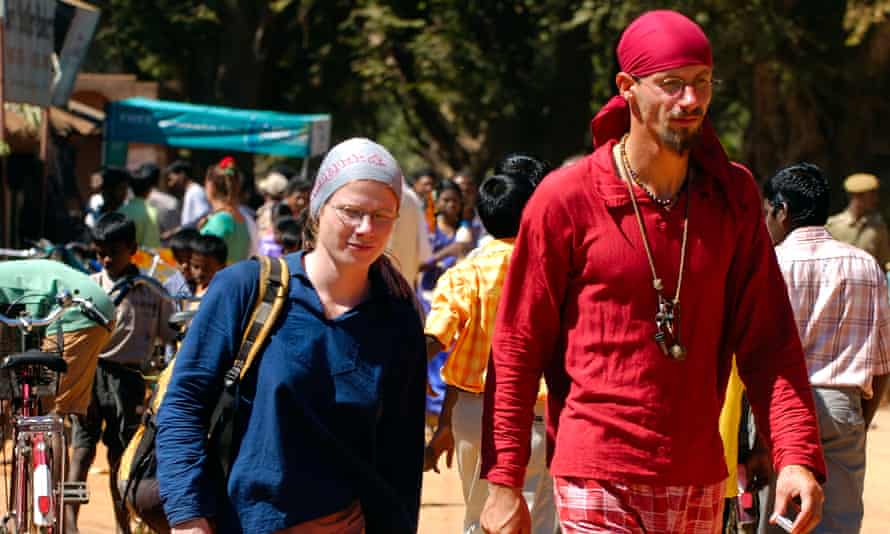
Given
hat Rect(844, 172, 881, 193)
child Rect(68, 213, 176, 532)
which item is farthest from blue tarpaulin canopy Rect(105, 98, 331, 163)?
child Rect(68, 213, 176, 532)

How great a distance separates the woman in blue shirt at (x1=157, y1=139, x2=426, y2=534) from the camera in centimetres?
381

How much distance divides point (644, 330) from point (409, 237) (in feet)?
27.6

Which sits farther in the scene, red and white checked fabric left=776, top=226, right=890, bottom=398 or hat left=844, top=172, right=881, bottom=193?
hat left=844, top=172, right=881, bottom=193

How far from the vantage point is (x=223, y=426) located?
3.86 meters

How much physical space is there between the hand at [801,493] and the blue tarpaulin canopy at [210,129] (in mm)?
15628

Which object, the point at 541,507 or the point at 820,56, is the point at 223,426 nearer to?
the point at 541,507

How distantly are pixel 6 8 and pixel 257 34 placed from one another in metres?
18.6

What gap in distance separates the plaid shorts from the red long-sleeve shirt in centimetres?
3

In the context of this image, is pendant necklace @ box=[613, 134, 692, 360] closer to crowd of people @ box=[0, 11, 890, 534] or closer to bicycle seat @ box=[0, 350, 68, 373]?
crowd of people @ box=[0, 11, 890, 534]

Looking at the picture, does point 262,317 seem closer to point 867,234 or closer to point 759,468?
point 759,468

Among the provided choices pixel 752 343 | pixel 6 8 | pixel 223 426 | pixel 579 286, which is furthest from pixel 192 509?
pixel 6 8

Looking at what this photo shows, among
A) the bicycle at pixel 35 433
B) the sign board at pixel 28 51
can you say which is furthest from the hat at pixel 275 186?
the bicycle at pixel 35 433

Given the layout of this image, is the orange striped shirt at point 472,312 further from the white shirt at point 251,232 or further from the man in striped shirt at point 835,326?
the white shirt at point 251,232

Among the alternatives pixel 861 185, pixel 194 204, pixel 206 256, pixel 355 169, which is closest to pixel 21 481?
pixel 206 256
